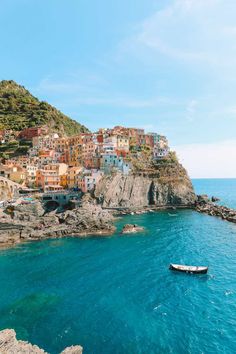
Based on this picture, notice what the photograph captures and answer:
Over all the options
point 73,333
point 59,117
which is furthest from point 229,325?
point 59,117

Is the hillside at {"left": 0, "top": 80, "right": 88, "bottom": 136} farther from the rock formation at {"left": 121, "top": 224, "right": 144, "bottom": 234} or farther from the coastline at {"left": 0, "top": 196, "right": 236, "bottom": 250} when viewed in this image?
the rock formation at {"left": 121, "top": 224, "right": 144, "bottom": 234}

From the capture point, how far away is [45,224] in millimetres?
63938

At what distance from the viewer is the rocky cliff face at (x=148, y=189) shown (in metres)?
87.3

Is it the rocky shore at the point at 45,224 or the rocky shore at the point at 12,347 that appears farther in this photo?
the rocky shore at the point at 45,224

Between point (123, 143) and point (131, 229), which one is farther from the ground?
point (123, 143)

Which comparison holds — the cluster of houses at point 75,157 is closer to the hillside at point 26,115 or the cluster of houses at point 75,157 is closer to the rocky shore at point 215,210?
the hillside at point 26,115

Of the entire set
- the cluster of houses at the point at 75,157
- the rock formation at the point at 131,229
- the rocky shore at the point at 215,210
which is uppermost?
the cluster of houses at the point at 75,157

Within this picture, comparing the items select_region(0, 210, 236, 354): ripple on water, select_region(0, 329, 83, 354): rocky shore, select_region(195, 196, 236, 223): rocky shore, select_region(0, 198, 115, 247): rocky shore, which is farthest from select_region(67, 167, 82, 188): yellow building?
select_region(0, 329, 83, 354): rocky shore

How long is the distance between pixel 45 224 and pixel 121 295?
36.8 metres

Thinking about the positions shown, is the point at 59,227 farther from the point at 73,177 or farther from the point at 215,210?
the point at 215,210

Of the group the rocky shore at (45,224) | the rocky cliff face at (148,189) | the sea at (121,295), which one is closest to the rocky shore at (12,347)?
the sea at (121,295)

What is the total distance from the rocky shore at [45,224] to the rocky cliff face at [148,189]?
1764 centimetres

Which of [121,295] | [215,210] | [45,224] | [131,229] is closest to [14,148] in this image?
[45,224]

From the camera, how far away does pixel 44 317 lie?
27.6 meters
